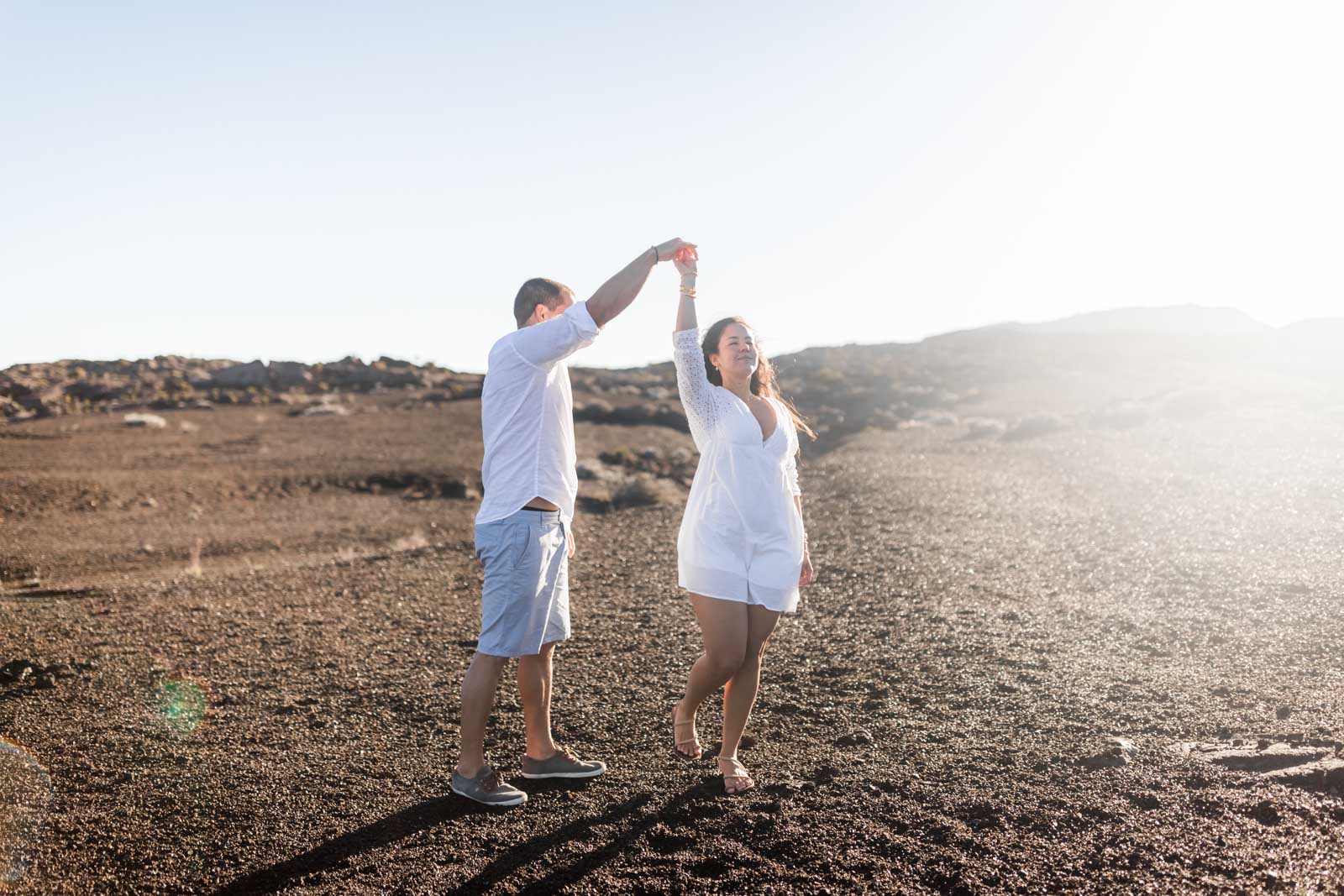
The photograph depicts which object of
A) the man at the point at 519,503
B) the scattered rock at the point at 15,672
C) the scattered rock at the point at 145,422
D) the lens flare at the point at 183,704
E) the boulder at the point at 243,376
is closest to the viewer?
the man at the point at 519,503

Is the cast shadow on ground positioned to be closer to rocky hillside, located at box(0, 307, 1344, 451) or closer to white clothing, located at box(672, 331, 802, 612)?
white clothing, located at box(672, 331, 802, 612)

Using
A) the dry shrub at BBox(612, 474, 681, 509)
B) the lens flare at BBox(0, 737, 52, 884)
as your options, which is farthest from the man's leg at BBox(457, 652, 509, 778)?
the dry shrub at BBox(612, 474, 681, 509)

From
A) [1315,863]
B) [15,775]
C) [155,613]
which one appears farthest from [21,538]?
[1315,863]

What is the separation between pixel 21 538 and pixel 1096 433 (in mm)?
16412

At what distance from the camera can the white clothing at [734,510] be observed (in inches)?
152

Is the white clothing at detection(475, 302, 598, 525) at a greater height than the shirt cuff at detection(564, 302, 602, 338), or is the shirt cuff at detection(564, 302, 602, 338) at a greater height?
the shirt cuff at detection(564, 302, 602, 338)

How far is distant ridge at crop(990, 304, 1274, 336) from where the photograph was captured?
182 feet

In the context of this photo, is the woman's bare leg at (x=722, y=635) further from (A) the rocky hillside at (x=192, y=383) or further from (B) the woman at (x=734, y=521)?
(A) the rocky hillside at (x=192, y=383)

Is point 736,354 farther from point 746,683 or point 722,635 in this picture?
point 746,683

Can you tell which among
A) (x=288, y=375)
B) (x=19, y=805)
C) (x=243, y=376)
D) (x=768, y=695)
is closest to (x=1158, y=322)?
(x=288, y=375)

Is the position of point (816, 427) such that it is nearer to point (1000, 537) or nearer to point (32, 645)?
point (1000, 537)

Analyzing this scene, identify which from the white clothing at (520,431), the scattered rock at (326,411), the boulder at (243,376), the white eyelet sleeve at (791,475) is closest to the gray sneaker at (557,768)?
the white clothing at (520,431)

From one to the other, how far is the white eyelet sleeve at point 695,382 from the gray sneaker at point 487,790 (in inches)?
58.1

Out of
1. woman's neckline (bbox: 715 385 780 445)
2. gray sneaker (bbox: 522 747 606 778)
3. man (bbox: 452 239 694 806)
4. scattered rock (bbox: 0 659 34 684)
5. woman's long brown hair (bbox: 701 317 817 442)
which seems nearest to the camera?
man (bbox: 452 239 694 806)
